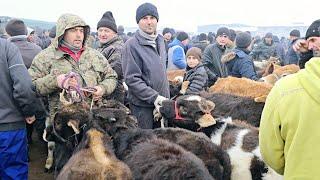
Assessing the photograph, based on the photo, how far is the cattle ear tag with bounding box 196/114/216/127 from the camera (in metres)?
4.41

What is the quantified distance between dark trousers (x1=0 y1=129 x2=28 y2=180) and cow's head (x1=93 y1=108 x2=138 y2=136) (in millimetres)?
984

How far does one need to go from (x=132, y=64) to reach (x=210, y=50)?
351 centimetres

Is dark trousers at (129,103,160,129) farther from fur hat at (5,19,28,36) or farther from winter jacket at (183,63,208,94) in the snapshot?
fur hat at (5,19,28,36)

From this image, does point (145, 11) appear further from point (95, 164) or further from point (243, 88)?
point (95, 164)

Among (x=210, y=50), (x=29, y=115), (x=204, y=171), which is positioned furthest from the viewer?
(x=210, y=50)

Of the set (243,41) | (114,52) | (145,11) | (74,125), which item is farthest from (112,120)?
(243,41)

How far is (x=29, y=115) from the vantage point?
4289mm

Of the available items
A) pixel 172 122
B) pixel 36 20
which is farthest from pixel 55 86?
pixel 36 20

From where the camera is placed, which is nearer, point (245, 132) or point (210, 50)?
point (245, 132)

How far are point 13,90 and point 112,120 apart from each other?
3.81 feet

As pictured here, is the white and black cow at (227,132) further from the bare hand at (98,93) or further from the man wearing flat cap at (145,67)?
the bare hand at (98,93)

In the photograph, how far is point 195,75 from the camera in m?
6.30

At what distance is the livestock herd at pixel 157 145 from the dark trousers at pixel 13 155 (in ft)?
1.52

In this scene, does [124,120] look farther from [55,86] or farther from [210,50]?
[210,50]
